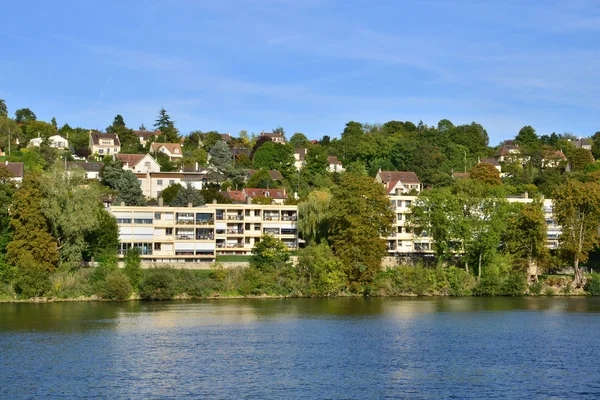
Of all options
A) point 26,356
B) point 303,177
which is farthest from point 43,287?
point 303,177

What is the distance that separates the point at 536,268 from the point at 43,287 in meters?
52.7

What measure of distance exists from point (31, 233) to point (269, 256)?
79.0 ft

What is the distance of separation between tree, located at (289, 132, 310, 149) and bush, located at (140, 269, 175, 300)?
94.6 m

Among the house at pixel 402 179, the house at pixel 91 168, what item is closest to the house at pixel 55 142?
the house at pixel 91 168

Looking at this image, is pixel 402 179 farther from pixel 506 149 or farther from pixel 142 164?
pixel 142 164

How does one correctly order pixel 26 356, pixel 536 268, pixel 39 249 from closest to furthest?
pixel 26 356 < pixel 39 249 < pixel 536 268

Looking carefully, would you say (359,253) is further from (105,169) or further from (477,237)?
(105,169)

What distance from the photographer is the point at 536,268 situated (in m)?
92.7

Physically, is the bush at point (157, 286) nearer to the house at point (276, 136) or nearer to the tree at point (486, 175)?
the tree at point (486, 175)

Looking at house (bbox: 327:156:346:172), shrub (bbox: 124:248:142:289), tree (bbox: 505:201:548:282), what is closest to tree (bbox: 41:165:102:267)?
shrub (bbox: 124:248:142:289)

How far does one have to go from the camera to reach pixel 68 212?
81.1 m

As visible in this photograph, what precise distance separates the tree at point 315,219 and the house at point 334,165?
51.7m

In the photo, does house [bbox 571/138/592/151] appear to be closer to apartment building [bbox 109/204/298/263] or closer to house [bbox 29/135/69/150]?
apartment building [bbox 109/204/298/263]

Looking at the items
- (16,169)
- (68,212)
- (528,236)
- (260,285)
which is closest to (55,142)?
(16,169)
